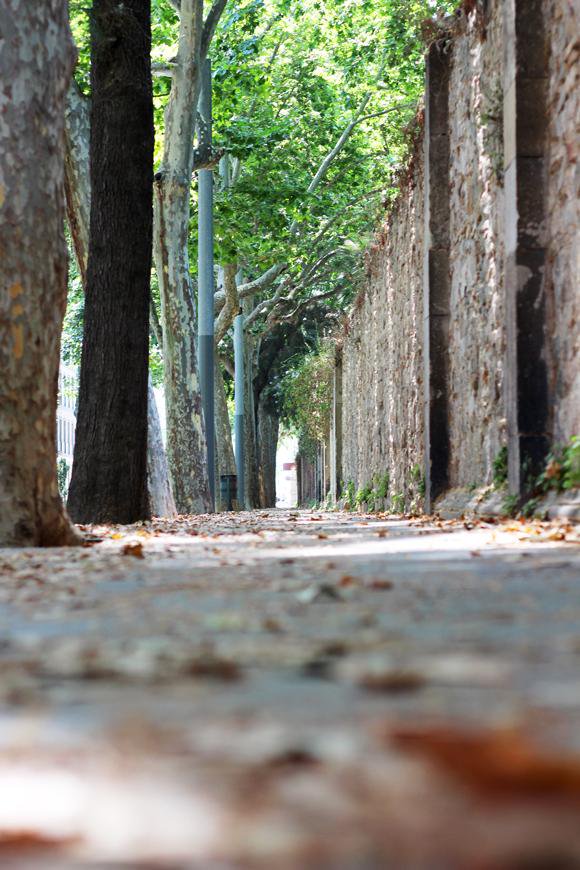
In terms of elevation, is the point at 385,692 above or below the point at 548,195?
below

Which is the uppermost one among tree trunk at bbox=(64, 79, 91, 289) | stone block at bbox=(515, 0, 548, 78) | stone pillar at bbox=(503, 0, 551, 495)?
tree trunk at bbox=(64, 79, 91, 289)

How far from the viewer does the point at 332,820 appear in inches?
44.4

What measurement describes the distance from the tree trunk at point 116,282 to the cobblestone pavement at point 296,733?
8134 millimetres

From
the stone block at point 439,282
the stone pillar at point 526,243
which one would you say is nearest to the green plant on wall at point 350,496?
the stone block at point 439,282

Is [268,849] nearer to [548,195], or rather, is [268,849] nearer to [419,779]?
[419,779]

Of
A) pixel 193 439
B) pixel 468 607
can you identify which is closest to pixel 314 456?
pixel 193 439

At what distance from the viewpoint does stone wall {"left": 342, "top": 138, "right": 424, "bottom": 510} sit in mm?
14227

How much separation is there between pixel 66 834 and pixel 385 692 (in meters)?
0.81

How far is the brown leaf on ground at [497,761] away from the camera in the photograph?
120 centimetres

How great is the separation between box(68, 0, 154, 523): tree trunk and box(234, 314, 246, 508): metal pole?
2018 cm

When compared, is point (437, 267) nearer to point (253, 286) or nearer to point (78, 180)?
point (78, 180)

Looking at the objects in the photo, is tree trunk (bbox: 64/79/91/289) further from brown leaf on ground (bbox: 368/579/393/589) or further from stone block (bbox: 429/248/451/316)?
brown leaf on ground (bbox: 368/579/393/589)

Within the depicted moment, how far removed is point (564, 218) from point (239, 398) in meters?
25.5

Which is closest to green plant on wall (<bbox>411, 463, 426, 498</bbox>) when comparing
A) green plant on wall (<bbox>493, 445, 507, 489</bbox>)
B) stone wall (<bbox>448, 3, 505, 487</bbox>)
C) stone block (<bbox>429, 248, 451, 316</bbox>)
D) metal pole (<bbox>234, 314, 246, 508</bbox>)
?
stone wall (<bbox>448, 3, 505, 487</bbox>)
